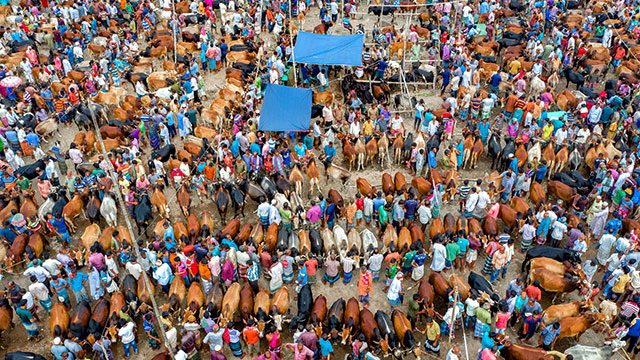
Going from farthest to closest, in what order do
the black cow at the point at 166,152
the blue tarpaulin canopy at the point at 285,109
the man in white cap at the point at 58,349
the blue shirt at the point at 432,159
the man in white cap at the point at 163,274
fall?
the blue tarpaulin canopy at the point at 285,109
the black cow at the point at 166,152
the blue shirt at the point at 432,159
the man in white cap at the point at 163,274
the man in white cap at the point at 58,349

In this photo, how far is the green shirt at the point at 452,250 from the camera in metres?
16.1

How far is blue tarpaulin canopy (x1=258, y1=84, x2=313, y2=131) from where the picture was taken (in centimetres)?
2211

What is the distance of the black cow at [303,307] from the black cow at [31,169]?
447 inches

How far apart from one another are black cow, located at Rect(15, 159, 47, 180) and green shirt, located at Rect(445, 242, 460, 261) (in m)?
14.7

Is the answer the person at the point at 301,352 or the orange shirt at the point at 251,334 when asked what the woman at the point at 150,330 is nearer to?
the orange shirt at the point at 251,334

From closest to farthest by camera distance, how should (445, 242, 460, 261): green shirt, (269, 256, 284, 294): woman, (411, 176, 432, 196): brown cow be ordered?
(269, 256, 284, 294): woman
(445, 242, 460, 261): green shirt
(411, 176, 432, 196): brown cow

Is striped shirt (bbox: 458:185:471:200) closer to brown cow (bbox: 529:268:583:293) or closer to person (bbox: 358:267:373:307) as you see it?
brown cow (bbox: 529:268:583:293)

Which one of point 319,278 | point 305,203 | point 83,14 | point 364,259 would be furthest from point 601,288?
point 83,14

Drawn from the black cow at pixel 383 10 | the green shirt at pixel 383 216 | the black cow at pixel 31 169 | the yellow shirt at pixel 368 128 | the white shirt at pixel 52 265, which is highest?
the black cow at pixel 383 10

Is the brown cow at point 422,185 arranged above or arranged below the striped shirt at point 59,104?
below

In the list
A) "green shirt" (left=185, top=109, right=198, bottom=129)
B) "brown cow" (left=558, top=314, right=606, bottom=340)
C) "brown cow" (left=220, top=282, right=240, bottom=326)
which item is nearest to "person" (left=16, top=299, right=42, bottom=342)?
"brown cow" (left=220, top=282, right=240, bottom=326)

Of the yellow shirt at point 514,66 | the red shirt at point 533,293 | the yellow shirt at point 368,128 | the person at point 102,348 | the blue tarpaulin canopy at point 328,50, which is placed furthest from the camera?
the yellow shirt at point 514,66

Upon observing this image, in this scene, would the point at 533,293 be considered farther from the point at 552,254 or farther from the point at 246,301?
the point at 246,301

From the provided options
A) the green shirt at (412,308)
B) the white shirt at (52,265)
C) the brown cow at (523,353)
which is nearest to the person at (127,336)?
the white shirt at (52,265)
